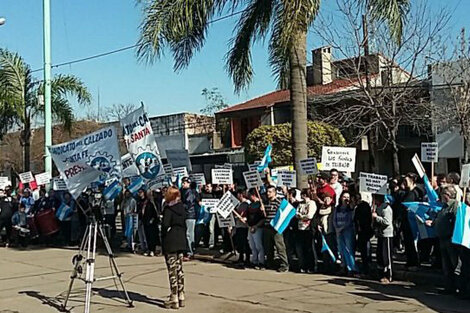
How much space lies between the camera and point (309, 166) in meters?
15.0

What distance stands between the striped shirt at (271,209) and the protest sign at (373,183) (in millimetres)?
2076

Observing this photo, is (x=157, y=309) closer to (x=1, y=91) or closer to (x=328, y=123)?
(x=1, y=91)

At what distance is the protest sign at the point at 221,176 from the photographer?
1639cm

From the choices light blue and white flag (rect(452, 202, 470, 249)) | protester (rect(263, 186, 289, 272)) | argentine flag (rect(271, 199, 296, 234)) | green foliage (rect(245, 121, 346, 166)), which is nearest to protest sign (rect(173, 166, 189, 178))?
protester (rect(263, 186, 289, 272))

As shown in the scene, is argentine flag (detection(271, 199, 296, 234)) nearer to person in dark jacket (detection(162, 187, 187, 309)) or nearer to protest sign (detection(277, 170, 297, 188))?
protest sign (detection(277, 170, 297, 188))

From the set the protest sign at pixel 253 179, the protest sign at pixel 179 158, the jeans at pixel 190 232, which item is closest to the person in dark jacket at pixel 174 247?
the protest sign at pixel 253 179

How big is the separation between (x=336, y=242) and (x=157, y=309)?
14.5ft

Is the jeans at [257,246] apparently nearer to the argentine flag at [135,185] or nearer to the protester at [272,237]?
the protester at [272,237]

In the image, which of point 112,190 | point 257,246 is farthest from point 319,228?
point 112,190

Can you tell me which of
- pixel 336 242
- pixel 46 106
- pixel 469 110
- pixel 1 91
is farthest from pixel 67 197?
pixel 469 110

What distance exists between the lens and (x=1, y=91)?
2800 centimetres

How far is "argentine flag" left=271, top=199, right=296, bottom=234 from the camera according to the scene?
13.9 m

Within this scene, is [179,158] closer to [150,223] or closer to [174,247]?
[150,223]

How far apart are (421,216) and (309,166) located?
339cm
